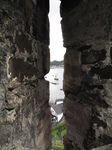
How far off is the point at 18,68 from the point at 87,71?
24.7 inches

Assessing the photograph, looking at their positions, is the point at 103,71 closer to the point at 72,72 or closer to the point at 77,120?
the point at 72,72

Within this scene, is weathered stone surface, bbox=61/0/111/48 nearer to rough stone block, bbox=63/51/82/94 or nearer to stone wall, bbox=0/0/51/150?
rough stone block, bbox=63/51/82/94

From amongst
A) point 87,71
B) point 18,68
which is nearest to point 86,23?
point 87,71

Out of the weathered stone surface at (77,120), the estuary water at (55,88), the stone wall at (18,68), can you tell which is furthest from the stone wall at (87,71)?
the estuary water at (55,88)

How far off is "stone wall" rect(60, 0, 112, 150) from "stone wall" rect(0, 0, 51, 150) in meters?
0.32

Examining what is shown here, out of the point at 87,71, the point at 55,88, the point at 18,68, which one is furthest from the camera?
the point at 55,88

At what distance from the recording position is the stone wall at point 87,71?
0.99 m

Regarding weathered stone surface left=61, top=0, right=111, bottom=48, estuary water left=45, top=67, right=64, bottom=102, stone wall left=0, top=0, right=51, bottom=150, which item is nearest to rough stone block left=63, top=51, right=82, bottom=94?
weathered stone surface left=61, top=0, right=111, bottom=48

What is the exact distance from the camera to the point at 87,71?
3.73 feet

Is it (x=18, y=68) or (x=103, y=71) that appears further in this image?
(x=103, y=71)

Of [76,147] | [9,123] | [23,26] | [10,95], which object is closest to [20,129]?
[9,123]

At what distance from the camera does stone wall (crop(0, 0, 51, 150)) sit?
2.20 feet

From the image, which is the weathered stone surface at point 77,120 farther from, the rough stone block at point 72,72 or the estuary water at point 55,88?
the estuary water at point 55,88

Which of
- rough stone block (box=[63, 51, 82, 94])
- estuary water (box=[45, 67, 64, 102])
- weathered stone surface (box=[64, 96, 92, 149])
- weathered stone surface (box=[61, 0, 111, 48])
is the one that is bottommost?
estuary water (box=[45, 67, 64, 102])
